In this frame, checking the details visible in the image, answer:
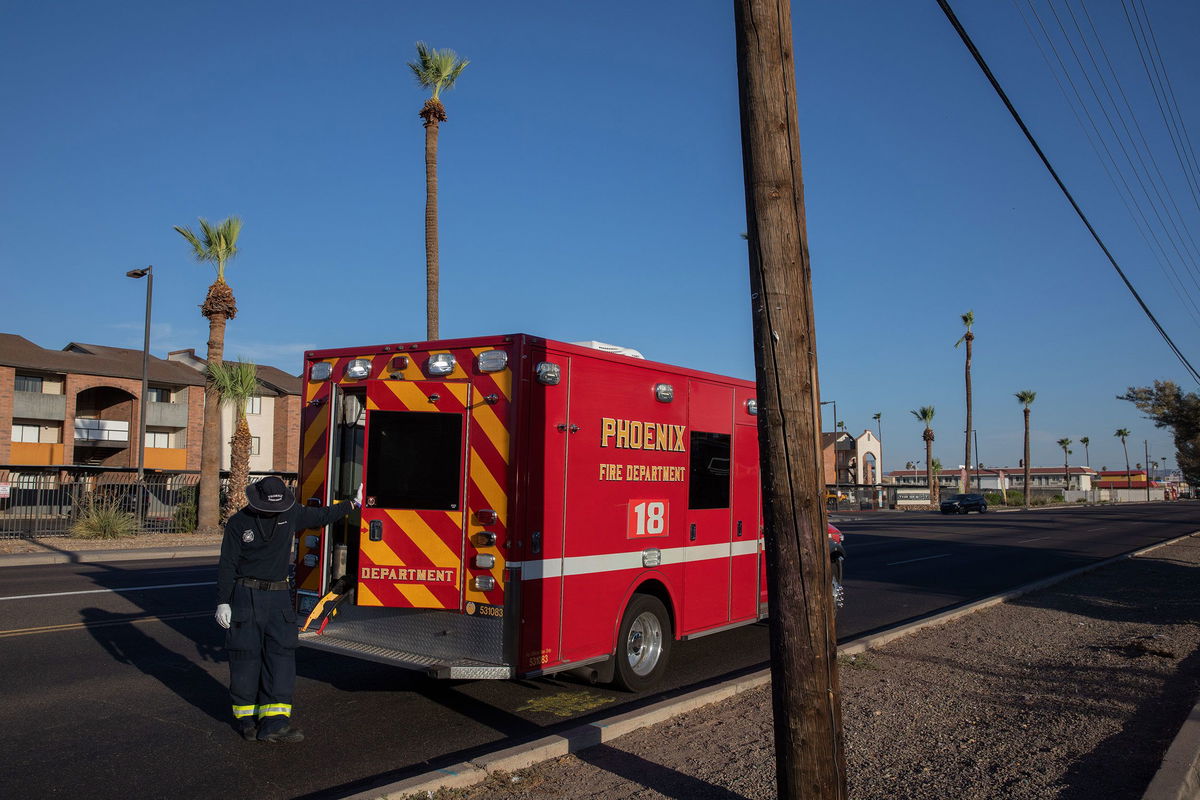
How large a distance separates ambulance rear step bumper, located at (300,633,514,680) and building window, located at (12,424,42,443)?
159 feet

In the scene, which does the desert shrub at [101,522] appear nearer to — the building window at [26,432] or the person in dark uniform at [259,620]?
the person in dark uniform at [259,620]

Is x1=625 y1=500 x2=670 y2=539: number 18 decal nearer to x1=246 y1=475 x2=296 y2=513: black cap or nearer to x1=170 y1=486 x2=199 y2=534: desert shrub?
x1=246 y1=475 x2=296 y2=513: black cap

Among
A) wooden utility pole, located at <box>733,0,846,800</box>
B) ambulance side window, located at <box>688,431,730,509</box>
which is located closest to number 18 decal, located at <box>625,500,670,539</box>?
ambulance side window, located at <box>688,431,730,509</box>

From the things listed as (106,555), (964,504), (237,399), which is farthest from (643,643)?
(964,504)

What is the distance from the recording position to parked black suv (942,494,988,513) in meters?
55.8

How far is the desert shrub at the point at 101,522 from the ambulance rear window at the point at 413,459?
1952 cm

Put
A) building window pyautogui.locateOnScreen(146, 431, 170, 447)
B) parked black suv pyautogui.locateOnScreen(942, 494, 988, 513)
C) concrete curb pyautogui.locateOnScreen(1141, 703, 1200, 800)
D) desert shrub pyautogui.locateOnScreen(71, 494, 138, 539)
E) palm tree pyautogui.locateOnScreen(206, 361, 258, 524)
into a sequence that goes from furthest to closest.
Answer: parked black suv pyautogui.locateOnScreen(942, 494, 988, 513) → building window pyautogui.locateOnScreen(146, 431, 170, 447) → palm tree pyautogui.locateOnScreen(206, 361, 258, 524) → desert shrub pyautogui.locateOnScreen(71, 494, 138, 539) → concrete curb pyautogui.locateOnScreen(1141, 703, 1200, 800)

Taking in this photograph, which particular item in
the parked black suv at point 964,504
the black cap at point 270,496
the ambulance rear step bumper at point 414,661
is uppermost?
the black cap at point 270,496

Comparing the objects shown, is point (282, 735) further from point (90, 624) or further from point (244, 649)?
point (90, 624)

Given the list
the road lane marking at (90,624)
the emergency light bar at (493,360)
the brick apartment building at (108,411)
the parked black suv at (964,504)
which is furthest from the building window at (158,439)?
the emergency light bar at (493,360)

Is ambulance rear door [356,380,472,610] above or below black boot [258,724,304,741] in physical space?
above

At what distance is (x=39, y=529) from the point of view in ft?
75.5

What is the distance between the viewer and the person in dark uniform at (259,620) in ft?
19.8

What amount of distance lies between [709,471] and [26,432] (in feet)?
162
